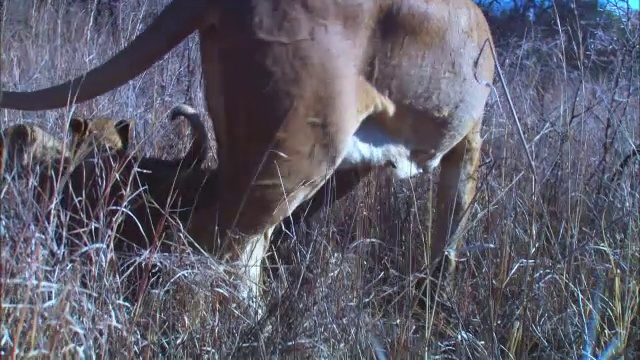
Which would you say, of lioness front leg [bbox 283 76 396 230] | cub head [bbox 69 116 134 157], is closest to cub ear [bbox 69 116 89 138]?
cub head [bbox 69 116 134 157]

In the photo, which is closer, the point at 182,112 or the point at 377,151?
the point at 377,151

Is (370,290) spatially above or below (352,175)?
below

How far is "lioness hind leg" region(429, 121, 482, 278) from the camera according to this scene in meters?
3.39

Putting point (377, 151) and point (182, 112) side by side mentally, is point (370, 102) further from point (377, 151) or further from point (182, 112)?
point (182, 112)

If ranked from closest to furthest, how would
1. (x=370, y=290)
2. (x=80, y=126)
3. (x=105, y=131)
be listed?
(x=370, y=290)
(x=80, y=126)
(x=105, y=131)

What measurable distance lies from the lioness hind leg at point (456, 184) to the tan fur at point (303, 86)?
23 centimetres

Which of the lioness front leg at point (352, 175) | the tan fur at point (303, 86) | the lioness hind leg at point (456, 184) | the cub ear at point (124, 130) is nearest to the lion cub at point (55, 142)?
the cub ear at point (124, 130)

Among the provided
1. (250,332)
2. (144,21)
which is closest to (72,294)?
(250,332)

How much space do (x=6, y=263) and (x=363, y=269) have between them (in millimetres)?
1232

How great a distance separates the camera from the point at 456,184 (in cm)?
341

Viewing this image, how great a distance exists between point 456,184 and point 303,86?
1025 millimetres

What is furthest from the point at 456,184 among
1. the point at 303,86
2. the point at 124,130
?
the point at 124,130

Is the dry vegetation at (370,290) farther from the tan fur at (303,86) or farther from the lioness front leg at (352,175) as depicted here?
the tan fur at (303,86)

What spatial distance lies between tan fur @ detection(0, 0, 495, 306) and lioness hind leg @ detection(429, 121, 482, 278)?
235 mm
